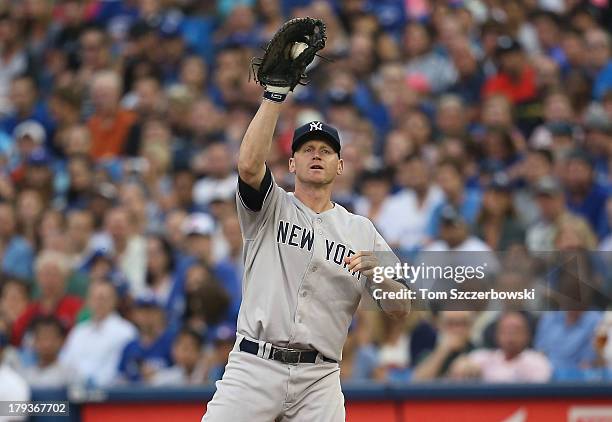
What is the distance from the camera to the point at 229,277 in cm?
930

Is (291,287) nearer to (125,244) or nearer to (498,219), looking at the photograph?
(498,219)

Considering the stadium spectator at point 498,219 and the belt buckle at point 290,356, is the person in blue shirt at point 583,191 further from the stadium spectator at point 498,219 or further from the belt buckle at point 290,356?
the belt buckle at point 290,356

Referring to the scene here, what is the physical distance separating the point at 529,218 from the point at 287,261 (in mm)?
4336

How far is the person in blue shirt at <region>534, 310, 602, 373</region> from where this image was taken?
25.1 feet

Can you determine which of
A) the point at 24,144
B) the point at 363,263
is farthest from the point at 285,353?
the point at 24,144

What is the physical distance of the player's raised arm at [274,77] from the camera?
5.15m

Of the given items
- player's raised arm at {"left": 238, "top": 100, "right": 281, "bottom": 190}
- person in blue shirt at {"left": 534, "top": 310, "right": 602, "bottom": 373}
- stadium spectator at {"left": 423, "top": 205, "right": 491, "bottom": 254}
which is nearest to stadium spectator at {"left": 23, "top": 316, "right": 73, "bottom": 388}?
stadium spectator at {"left": 423, "top": 205, "right": 491, "bottom": 254}

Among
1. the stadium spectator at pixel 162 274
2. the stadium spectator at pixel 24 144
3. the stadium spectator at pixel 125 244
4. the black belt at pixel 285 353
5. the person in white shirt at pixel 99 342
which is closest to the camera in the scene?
the black belt at pixel 285 353

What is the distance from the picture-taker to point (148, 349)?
8664 mm

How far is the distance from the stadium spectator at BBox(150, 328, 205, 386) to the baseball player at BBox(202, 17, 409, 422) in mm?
2900

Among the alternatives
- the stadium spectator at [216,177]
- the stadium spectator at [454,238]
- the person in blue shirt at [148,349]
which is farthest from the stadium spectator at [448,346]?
the stadium spectator at [216,177]

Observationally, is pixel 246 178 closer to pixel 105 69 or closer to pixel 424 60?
pixel 424 60

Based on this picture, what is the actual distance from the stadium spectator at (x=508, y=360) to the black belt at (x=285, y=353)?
251 cm

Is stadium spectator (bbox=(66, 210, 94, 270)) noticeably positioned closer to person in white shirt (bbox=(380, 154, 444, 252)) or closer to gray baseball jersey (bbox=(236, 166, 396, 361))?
person in white shirt (bbox=(380, 154, 444, 252))
